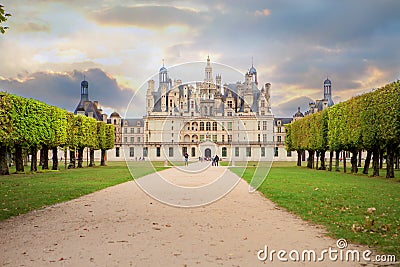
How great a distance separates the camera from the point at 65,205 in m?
10.6

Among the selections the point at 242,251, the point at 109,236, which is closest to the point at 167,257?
the point at 242,251

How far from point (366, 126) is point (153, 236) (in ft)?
61.0

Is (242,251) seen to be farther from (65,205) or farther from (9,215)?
(65,205)

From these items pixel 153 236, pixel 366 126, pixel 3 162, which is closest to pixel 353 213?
pixel 153 236

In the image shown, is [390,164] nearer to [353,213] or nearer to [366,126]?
[366,126]

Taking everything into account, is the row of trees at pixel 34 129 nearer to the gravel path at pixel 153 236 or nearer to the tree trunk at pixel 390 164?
the gravel path at pixel 153 236

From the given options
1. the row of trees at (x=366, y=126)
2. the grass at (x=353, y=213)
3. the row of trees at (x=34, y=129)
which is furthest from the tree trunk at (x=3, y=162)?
the row of trees at (x=366, y=126)

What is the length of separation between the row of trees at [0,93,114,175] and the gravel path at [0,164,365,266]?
14.4 m

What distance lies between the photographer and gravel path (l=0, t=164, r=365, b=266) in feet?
17.3

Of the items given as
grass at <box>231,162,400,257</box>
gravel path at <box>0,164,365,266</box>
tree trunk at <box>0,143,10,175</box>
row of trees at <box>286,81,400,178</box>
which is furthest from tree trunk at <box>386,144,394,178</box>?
tree trunk at <box>0,143,10,175</box>

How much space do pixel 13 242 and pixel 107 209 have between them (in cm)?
377

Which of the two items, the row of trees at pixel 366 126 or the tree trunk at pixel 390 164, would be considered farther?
the tree trunk at pixel 390 164

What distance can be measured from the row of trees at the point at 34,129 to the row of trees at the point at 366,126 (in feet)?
58.5

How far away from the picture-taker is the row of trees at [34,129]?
76.2 feet
